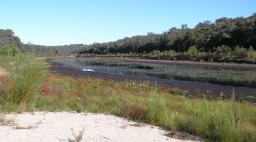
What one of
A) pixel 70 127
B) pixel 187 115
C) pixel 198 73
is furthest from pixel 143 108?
pixel 198 73

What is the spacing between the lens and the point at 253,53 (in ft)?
213

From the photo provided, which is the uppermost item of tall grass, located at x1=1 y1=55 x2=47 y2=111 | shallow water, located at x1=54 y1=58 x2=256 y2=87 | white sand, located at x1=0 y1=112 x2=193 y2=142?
tall grass, located at x1=1 y1=55 x2=47 y2=111

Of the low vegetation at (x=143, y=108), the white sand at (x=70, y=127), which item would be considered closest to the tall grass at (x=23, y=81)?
the low vegetation at (x=143, y=108)

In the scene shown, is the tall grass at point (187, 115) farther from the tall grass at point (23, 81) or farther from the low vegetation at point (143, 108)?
the tall grass at point (23, 81)

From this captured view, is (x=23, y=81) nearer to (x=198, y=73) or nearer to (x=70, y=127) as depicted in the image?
(x=70, y=127)

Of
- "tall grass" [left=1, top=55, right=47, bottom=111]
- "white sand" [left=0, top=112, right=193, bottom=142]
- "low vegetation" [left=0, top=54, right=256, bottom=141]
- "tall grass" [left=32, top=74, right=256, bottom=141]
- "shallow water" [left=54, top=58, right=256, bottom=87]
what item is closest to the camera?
"white sand" [left=0, top=112, right=193, bottom=142]

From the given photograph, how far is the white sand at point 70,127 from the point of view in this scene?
866 centimetres

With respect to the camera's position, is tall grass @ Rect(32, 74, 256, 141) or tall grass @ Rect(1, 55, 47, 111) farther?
tall grass @ Rect(1, 55, 47, 111)

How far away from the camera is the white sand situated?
8656 mm

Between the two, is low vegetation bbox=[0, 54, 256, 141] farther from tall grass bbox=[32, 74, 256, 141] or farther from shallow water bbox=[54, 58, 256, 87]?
shallow water bbox=[54, 58, 256, 87]

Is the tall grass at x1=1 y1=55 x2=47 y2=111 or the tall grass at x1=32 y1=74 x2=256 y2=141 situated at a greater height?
the tall grass at x1=1 y1=55 x2=47 y2=111

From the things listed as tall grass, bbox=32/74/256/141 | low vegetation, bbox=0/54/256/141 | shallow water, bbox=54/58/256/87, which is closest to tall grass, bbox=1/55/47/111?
low vegetation, bbox=0/54/256/141

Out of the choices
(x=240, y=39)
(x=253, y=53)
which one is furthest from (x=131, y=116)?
(x=240, y=39)

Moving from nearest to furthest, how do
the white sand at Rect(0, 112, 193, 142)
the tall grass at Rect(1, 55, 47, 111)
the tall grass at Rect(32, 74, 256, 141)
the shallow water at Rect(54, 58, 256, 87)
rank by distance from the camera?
the white sand at Rect(0, 112, 193, 142) → the tall grass at Rect(32, 74, 256, 141) → the tall grass at Rect(1, 55, 47, 111) → the shallow water at Rect(54, 58, 256, 87)
